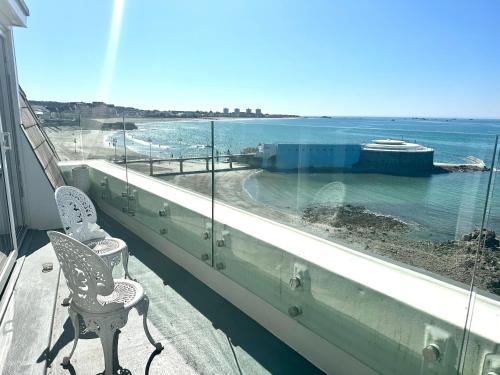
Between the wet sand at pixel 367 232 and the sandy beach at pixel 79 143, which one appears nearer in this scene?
the wet sand at pixel 367 232

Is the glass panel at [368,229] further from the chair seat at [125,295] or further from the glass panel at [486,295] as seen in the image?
the chair seat at [125,295]

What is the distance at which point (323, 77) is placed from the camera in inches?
1475

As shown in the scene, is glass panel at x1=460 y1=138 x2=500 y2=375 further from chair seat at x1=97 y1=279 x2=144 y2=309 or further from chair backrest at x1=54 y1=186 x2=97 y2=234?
chair backrest at x1=54 y1=186 x2=97 y2=234

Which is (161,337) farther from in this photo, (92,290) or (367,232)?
(367,232)

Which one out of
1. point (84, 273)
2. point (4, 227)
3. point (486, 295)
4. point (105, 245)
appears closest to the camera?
point (486, 295)

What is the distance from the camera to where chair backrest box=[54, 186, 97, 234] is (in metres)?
2.60

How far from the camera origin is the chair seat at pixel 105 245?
253 centimetres

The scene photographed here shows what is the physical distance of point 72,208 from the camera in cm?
272

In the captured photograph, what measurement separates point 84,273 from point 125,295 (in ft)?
1.14

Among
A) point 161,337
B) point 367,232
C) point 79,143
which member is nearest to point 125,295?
point 161,337

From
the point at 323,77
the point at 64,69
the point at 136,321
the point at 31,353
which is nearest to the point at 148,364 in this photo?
the point at 136,321

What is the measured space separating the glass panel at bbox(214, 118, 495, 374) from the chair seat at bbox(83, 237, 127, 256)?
0.91 meters

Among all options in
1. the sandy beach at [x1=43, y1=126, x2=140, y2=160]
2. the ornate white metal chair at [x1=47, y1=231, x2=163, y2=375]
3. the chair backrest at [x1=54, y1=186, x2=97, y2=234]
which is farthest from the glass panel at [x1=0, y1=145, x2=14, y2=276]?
the ornate white metal chair at [x1=47, y1=231, x2=163, y2=375]

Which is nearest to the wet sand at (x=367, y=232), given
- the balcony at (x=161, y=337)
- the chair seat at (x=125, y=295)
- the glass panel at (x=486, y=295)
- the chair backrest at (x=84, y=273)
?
the glass panel at (x=486, y=295)
